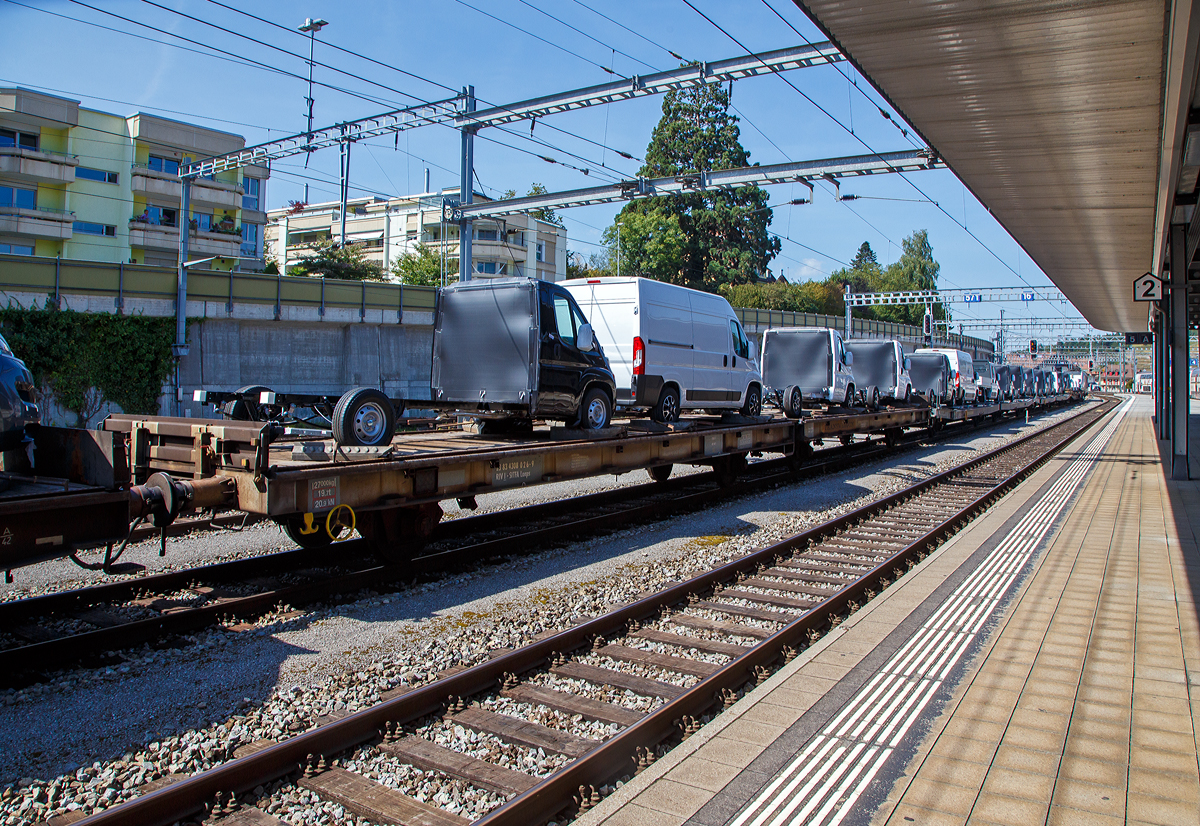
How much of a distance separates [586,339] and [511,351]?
3.78 ft

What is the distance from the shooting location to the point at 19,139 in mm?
39625

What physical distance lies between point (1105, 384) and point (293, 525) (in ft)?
568

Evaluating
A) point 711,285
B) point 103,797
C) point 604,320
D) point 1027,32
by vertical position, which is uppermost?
point 711,285

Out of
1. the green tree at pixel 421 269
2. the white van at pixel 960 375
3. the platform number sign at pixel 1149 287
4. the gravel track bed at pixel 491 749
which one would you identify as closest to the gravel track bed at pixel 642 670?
the gravel track bed at pixel 491 749

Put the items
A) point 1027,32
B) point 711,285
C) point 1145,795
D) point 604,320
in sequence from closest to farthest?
point 1145,795 < point 1027,32 < point 604,320 < point 711,285

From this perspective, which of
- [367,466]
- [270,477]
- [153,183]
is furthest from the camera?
[153,183]

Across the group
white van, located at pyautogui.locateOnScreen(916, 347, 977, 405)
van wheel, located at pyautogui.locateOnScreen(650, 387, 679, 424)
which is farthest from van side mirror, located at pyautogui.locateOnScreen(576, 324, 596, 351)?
white van, located at pyautogui.locateOnScreen(916, 347, 977, 405)

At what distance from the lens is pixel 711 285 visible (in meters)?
70.8

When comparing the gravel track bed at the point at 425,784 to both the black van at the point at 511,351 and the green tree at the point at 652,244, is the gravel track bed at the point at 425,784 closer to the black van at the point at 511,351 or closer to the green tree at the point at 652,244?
the black van at the point at 511,351

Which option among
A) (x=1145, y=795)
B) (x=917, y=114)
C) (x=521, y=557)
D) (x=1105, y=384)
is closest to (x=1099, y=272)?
(x=917, y=114)

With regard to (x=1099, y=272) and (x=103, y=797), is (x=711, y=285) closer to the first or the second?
(x=1099, y=272)

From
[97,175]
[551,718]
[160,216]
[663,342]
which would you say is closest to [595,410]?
[663,342]

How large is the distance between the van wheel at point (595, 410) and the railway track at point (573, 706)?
2988 millimetres

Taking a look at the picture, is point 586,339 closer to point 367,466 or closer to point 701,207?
point 367,466
